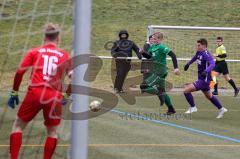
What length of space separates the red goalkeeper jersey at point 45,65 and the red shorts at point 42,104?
0.09 m

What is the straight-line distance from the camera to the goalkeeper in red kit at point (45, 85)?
7.55 metres

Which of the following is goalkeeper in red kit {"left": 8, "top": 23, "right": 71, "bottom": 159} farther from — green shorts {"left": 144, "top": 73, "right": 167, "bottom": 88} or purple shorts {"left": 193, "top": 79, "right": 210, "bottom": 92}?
green shorts {"left": 144, "top": 73, "right": 167, "bottom": 88}

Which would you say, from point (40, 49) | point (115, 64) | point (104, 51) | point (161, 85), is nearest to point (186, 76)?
point (115, 64)

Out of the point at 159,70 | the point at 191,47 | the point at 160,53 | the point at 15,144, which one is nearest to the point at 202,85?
the point at 160,53

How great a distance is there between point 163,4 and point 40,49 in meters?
26.3

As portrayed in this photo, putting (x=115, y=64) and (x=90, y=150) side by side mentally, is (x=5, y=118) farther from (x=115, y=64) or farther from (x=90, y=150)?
(x=115, y=64)

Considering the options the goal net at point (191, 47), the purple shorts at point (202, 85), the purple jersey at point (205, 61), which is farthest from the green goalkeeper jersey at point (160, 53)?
the goal net at point (191, 47)

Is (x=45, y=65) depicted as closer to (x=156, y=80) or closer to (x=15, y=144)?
(x=15, y=144)

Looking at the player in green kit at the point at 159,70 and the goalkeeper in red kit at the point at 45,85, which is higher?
the player in green kit at the point at 159,70

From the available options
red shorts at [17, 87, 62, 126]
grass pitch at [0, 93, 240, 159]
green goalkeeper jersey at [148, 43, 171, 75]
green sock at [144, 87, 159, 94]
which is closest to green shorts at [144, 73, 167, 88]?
green sock at [144, 87, 159, 94]

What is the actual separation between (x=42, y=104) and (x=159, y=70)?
28.6 ft

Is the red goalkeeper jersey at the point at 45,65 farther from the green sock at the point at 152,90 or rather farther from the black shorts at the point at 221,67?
the black shorts at the point at 221,67

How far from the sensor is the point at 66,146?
9.71 meters

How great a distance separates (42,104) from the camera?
308 inches
